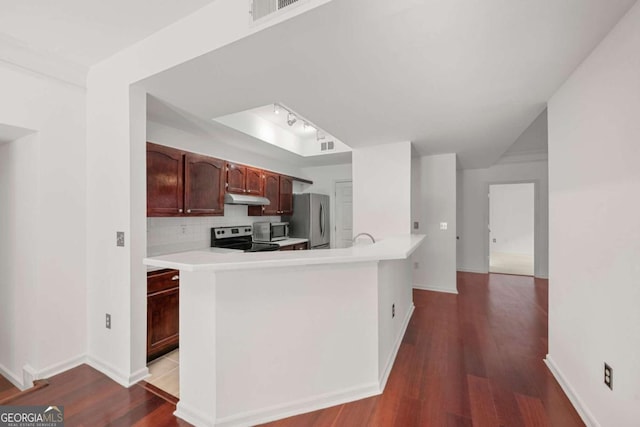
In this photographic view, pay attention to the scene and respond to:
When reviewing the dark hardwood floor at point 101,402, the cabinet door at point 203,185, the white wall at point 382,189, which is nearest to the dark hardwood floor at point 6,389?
the dark hardwood floor at point 101,402

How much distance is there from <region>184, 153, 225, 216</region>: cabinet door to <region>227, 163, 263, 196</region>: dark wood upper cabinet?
16 centimetres

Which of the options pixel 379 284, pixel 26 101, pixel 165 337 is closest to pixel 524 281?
A: pixel 379 284

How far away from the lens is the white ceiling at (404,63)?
4.19 ft

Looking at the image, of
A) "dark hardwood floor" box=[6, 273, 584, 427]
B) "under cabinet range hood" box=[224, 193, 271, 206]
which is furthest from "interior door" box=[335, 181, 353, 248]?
"dark hardwood floor" box=[6, 273, 584, 427]

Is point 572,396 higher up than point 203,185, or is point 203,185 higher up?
point 203,185

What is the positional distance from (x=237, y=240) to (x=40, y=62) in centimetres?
278

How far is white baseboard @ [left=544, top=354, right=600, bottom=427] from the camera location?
1.56m

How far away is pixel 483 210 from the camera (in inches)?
223

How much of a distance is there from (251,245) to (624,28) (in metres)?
4.15

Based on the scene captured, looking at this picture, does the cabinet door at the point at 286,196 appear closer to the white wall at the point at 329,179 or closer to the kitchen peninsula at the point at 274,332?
the white wall at the point at 329,179

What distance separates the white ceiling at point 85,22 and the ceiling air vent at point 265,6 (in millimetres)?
447

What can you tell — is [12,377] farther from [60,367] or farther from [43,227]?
[43,227]

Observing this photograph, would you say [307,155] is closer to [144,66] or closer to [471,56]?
[144,66]

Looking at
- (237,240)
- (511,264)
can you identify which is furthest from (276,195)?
(511,264)
